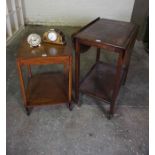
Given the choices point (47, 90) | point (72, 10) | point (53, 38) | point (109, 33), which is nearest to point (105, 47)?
point (109, 33)

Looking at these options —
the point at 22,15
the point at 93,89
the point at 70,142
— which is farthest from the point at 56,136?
the point at 22,15

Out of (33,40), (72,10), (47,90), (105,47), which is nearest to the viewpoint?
(105,47)

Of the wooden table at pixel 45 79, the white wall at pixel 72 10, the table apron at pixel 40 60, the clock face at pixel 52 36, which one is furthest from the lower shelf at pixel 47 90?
the white wall at pixel 72 10

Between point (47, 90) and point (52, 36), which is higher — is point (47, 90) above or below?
below

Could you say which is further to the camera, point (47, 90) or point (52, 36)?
point (47, 90)

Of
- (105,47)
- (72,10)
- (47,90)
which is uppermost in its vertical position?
(105,47)

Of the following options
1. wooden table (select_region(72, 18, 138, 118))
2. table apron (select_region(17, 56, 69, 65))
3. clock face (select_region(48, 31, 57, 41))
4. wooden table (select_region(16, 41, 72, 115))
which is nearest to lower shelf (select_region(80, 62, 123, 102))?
wooden table (select_region(72, 18, 138, 118))

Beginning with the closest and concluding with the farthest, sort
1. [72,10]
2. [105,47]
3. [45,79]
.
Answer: [105,47] < [45,79] < [72,10]

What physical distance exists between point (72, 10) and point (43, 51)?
2.55 m

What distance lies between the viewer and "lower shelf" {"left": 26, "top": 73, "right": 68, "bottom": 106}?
5.32ft

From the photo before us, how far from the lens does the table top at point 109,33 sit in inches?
53.1

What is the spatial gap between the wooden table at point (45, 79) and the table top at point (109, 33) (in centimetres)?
22

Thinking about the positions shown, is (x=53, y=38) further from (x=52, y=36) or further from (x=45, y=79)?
(x=45, y=79)

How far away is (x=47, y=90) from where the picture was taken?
5.74ft
